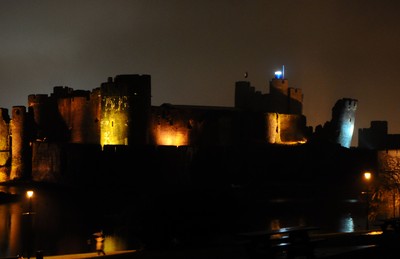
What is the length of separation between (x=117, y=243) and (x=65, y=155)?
15.2 metres

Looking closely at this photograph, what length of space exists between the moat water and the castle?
369 centimetres

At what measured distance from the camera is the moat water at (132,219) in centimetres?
2180

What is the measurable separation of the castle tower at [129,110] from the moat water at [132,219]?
450cm

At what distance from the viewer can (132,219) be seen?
26328 millimetres

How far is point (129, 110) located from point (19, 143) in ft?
27.9

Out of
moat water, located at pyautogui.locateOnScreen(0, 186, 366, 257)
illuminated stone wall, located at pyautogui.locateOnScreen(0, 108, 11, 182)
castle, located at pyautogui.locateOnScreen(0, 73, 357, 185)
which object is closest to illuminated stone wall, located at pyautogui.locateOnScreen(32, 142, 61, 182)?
castle, located at pyautogui.locateOnScreen(0, 73, 357, 185)

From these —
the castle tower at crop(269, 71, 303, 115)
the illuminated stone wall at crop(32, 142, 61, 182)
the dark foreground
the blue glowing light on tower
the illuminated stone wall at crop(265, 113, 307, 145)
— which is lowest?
the dark foreground

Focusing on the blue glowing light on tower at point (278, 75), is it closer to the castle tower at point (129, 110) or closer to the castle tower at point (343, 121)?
the castle tower at point (343, 121)

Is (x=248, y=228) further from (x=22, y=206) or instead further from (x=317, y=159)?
(x=317, y=159)

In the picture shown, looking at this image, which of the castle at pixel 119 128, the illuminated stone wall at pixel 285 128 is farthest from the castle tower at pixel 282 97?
the illuminated stone wall at pixel 285 128

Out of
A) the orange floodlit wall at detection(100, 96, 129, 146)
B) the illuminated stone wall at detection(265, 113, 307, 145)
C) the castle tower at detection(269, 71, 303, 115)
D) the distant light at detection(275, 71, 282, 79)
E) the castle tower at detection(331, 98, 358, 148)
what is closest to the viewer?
the orange floodlit wall at detection(100, 96, 129, 146)

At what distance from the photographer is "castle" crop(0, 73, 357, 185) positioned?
A: 36.1 metres

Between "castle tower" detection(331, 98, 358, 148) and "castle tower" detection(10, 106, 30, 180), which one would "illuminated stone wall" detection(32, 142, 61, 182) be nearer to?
"castle tower" detection(10, 106, 30, 180)

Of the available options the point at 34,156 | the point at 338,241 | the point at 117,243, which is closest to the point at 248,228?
the point at 117,243
